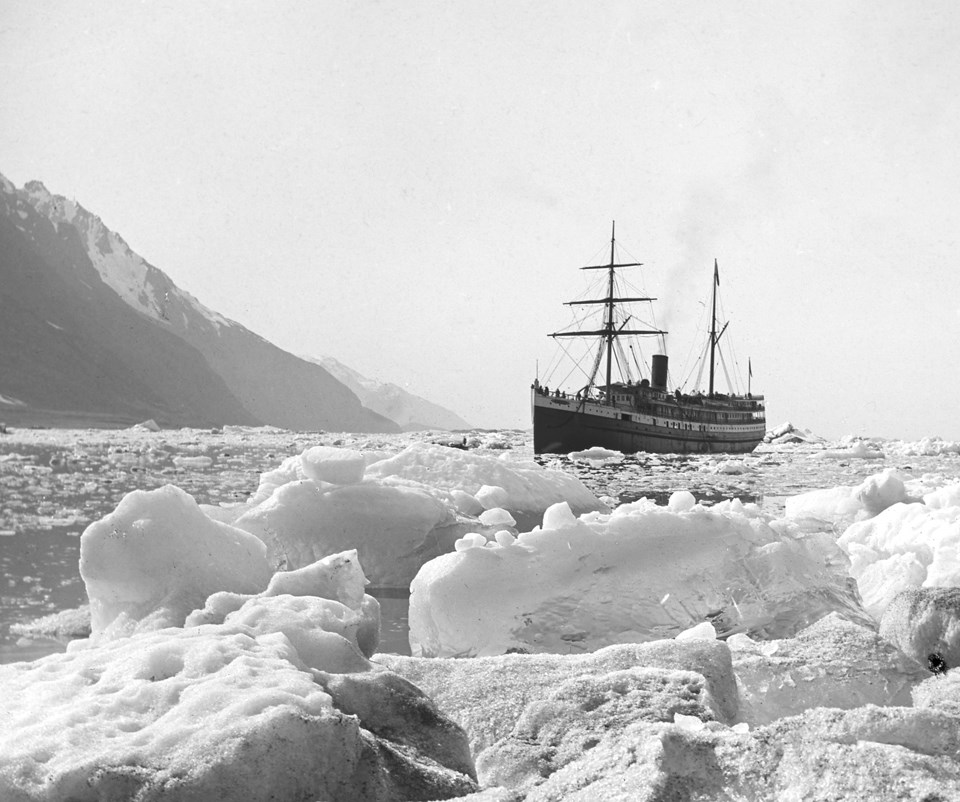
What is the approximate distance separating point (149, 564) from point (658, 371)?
55.2 meters

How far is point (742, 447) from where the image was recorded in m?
59.8

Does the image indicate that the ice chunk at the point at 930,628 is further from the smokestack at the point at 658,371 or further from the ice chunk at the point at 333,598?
the smokestack at the point at 658,371

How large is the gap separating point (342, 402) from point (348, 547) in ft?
551

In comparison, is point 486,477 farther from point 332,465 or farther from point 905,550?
point 905,550

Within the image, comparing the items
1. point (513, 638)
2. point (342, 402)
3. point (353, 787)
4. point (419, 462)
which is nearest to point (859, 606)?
point (513, 638)

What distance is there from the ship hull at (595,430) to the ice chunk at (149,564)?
4103cm

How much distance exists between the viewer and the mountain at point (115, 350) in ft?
341

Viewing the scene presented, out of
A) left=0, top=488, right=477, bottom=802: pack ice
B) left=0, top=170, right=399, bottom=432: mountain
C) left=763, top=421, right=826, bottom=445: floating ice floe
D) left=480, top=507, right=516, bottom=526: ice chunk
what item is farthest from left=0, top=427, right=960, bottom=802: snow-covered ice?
left=0, top=170, right=399, bottom=432: mountain

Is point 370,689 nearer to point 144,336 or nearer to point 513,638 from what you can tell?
point 513,638

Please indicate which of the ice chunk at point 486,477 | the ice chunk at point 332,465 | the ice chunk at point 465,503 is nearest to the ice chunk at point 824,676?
the ice chunk at point 332,465

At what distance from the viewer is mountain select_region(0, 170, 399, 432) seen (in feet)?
341

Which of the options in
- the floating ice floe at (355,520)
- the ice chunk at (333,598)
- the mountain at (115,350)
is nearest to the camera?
the ice chunk at (333,598)

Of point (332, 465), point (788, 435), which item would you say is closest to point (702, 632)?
point (332, 465)

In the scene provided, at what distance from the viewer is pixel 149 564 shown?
470 cm
